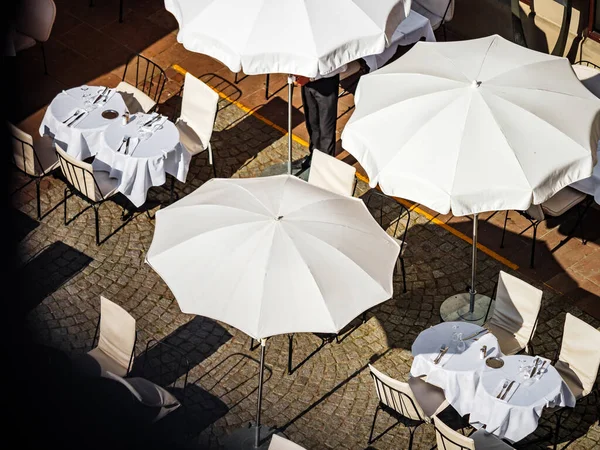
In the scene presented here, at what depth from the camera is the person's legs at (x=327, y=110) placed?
10.6 metres

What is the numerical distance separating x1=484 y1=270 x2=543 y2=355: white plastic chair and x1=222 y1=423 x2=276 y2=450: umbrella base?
2.49 meters

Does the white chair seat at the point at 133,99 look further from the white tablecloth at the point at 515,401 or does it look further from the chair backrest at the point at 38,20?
the white tablecloth at the point at 515,401

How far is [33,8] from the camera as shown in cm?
1250

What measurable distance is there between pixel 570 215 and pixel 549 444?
360cm

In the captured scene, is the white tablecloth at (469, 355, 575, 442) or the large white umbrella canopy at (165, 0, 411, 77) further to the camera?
the large white umbrella canopy at (165, 0, 411, 77)

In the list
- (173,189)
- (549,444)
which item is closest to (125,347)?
(173,189)

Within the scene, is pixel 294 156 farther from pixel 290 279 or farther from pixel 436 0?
pixel 290 279

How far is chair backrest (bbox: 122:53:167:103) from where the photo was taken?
12.7 meters

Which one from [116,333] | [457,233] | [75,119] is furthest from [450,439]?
[75,119]

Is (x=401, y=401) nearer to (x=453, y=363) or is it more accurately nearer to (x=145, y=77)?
(x=453, y=363)

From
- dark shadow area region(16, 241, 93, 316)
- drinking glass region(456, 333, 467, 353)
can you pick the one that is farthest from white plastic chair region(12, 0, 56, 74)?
drinking glass region(456, 333, 467, 353)

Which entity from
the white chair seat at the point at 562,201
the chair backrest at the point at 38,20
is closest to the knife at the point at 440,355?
the white chair seat at the point at 562,201

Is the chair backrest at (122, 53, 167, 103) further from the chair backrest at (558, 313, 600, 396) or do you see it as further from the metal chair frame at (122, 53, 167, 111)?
the chair backrest at (558, 313, 600, 396)

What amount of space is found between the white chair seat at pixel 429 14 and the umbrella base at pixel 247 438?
672 cm
